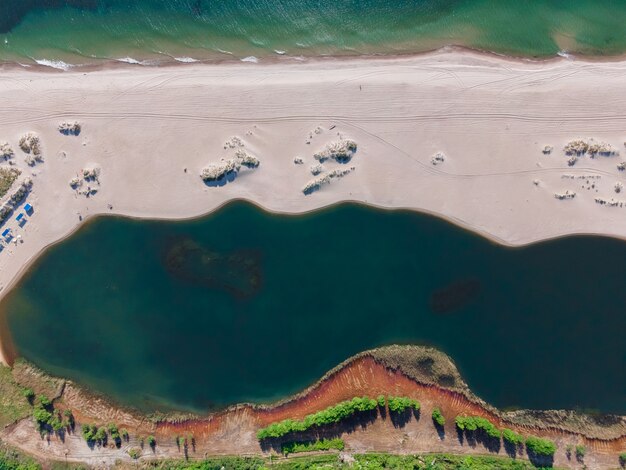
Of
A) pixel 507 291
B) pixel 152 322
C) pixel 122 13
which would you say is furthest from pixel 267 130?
pixel 507 291

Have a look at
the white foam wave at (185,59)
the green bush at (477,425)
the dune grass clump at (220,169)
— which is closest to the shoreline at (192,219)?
the dune grass clump at (220,169)

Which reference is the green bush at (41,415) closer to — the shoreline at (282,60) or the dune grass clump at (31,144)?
the dune grass clump at (31,144)

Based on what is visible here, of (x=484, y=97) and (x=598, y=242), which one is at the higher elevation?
(x=484, y=97)

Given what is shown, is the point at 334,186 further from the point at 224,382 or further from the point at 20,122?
the point at 20,122

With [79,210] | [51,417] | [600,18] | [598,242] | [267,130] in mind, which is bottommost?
[51,417]

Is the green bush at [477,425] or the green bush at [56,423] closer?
the green bush at [477,425]

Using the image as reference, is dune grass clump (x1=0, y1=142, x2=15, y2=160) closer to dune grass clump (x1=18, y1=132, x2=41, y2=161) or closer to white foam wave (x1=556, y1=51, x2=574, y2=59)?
dune grass clump (x1=18, y1=132, x2=41, y2=161)
